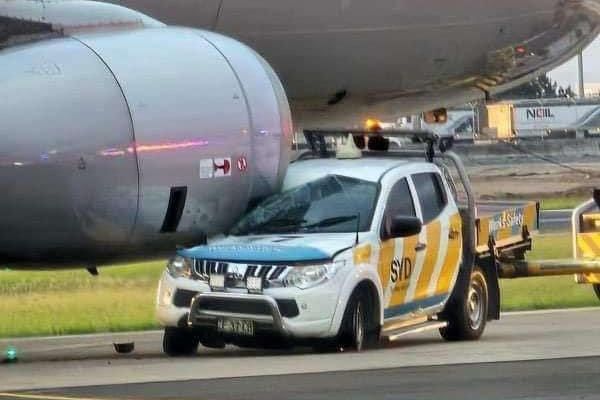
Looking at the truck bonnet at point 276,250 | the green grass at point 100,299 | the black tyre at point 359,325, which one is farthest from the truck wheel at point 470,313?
the green grass at point 100,299

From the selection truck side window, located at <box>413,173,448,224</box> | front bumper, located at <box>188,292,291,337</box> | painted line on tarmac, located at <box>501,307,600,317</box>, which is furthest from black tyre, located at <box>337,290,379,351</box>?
painted line on tarmac, located at <box>501,307,600,317</box>

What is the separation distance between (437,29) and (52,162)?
240 inches

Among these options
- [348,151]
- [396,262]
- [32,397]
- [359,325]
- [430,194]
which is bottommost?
[359,325]

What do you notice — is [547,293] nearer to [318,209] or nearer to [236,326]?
[318,209]

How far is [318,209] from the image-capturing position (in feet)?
40.7

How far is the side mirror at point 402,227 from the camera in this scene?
39.4 feet

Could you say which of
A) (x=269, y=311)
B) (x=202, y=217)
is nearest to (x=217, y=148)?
(x=202, y=217)

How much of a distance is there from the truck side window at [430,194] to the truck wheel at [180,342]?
7.22 feet

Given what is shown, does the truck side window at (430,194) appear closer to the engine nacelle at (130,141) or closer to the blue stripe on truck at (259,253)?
the engine nacelle at (130,141)

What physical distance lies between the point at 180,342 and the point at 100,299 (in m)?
7.36

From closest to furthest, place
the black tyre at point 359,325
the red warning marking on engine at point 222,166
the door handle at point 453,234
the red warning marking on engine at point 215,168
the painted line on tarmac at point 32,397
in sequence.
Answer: the painted line on tarmac at point 32,397 < the black tyre at point 359,325 < the red warning marking on engine at point 215,168 < the red warning marking on engine at point 222,166 < the door handle at point 453,234

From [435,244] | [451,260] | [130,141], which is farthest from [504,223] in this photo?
[130,141]

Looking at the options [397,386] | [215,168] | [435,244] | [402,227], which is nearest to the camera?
[397,386]

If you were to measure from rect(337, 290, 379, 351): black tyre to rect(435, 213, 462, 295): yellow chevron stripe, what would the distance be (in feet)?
4.17
